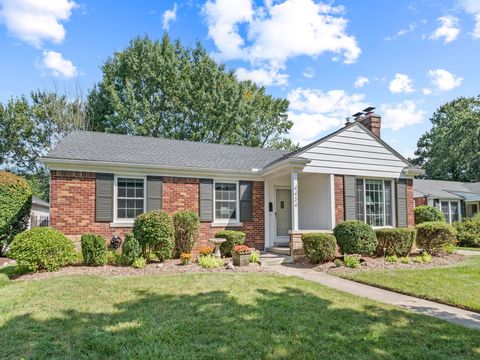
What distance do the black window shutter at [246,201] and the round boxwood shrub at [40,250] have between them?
5.81m

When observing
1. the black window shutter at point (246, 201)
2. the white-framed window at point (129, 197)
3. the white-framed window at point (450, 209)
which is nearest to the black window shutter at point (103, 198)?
the white-framed window at point (129, 197)

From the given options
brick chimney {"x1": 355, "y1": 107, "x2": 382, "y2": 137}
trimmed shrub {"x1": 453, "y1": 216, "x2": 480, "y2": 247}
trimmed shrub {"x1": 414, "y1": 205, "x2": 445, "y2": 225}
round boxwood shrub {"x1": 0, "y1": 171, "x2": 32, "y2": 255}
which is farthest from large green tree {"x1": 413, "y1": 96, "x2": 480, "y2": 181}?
round boxwood shrub {"x1": 0, "y1": 171, "x2": 32, "y2": 255}

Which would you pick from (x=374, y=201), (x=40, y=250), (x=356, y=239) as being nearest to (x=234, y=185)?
(x=356, y=239)

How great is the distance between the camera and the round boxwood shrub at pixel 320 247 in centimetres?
939

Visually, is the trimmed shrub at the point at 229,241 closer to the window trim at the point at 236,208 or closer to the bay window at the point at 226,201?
the window trim at the point at 236,208

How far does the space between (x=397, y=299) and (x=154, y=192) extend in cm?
781

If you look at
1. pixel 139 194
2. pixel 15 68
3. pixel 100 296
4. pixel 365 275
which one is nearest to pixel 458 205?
pixel 365 275

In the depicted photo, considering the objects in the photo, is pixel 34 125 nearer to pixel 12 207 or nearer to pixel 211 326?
pixel 12 207

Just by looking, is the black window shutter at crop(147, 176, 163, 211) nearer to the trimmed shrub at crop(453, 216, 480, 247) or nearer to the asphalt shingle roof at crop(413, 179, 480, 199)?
the trimmed shrub at crop(453, 216, 480, 247)

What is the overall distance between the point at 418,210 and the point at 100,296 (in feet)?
50.0

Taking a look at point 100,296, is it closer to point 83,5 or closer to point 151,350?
point 151,350

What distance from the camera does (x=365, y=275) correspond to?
7914 mm

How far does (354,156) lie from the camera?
12.1 meters

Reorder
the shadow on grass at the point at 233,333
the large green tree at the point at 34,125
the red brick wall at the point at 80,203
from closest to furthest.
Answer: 1. the shadow on grass at the point at 233,333
2. the red brick wall at the point at 80,203
3. the large green tree at the point at 34,125
